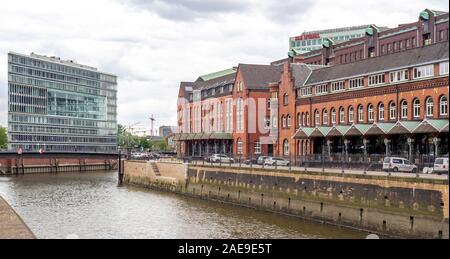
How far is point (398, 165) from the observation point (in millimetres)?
44406

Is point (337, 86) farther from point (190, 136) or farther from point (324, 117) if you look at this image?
point (190, 136)

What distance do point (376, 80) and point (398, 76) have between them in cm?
375

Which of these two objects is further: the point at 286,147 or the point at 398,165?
the point at 286,147

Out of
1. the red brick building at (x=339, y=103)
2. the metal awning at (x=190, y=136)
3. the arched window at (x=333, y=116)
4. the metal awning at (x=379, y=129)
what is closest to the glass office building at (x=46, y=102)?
the red brick building at (x=339, y=103)

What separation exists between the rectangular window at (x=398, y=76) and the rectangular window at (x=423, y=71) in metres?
1.36

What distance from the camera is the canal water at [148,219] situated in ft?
139

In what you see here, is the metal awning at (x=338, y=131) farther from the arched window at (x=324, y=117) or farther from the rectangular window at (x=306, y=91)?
the rectangular window at (x=306, y=91)

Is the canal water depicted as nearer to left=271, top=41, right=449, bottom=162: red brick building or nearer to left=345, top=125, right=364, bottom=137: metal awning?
left=271, top=41, right=449, bottom=162: red brick building

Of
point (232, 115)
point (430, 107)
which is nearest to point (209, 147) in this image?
point (232, 115)

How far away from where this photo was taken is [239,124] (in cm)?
10169

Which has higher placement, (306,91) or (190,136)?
(306,91)

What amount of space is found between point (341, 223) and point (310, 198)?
5498mm

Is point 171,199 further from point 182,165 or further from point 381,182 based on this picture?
point 381,182

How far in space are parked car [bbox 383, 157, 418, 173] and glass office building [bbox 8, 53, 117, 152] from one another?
5648 inches
